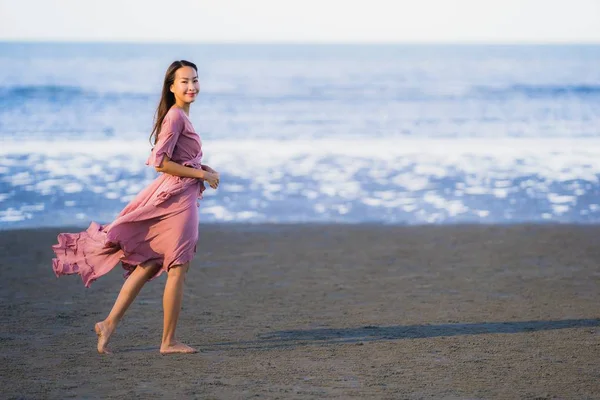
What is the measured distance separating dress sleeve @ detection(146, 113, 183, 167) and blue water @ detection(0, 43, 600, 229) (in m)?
5.88

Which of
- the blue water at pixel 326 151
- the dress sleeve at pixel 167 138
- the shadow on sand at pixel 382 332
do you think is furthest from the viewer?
the blue water at pixel 326 151

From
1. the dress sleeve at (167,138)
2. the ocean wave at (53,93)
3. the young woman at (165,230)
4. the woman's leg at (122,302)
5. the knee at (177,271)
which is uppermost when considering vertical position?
the ocean wave at (53,93)

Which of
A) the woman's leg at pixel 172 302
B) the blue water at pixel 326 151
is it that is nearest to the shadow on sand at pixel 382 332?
the woman's leg at pixel 172 302

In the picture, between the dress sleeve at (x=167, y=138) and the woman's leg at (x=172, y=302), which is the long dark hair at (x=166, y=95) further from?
the woman's leg at (x=172, y=302)

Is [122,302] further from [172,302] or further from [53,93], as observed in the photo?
[53,93]

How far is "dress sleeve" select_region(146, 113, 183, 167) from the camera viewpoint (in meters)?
5.48

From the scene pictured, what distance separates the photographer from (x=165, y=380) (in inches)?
203

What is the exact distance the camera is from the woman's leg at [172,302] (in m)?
5.63

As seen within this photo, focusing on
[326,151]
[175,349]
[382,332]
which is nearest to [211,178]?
[175,349]

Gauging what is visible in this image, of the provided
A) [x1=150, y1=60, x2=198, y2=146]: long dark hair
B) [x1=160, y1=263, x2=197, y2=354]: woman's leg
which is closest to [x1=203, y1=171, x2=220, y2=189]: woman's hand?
[x1=150, y1=60, x2=198, y2=146]: long dark hair

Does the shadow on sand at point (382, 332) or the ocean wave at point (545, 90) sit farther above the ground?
the ocean wave at point (545, 90)

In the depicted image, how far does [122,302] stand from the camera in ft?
18.8

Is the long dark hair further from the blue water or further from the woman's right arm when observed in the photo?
the blue water

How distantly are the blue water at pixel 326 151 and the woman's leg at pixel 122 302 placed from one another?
220 inches
